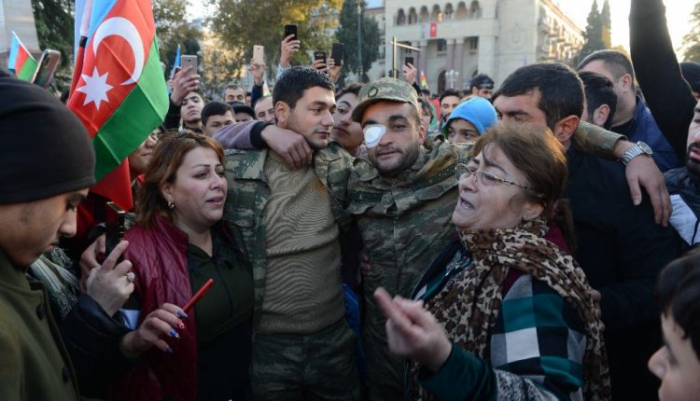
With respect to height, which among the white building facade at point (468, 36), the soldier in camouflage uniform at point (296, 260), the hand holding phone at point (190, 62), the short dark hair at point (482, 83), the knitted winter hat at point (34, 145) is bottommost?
the soldier in camouflage uniform at point (296, 260)

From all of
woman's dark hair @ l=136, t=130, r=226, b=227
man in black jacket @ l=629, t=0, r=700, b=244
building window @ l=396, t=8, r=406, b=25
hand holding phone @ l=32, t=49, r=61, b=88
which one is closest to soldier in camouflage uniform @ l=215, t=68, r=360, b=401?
woman's dark hair @ l=136, t=130, r=226, b=227

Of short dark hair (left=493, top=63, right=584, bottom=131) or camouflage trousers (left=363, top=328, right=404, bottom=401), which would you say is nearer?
short dark hair (left=493, top=63, right=584, bottom=131)

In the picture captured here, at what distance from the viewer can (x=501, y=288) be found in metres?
1.67

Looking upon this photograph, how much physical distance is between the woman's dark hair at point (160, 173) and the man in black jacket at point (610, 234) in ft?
5.39

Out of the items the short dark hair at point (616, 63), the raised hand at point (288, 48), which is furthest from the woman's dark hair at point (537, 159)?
the raised hand at point (288, 48)

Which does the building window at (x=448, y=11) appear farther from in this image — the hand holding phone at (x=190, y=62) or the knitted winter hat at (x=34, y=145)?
the knitted winter hat at (x=34, y=145)

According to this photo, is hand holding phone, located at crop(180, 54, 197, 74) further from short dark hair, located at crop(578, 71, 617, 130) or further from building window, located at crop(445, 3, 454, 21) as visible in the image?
building window, located at crop(445, 3, 454, 21)

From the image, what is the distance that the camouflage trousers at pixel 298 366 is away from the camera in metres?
2.92

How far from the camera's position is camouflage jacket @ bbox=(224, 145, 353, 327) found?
2.84 meters

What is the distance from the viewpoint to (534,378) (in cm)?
151

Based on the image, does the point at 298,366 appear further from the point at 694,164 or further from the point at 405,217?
the point at 694,164

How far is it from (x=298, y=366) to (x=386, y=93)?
1.67 meters

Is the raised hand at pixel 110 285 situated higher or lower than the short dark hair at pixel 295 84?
lower

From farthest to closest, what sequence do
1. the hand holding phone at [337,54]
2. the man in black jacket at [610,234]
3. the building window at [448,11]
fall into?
the building window at [448,11] < the hand holding phone at [337,54] < the man in black jacket at [610,234]
